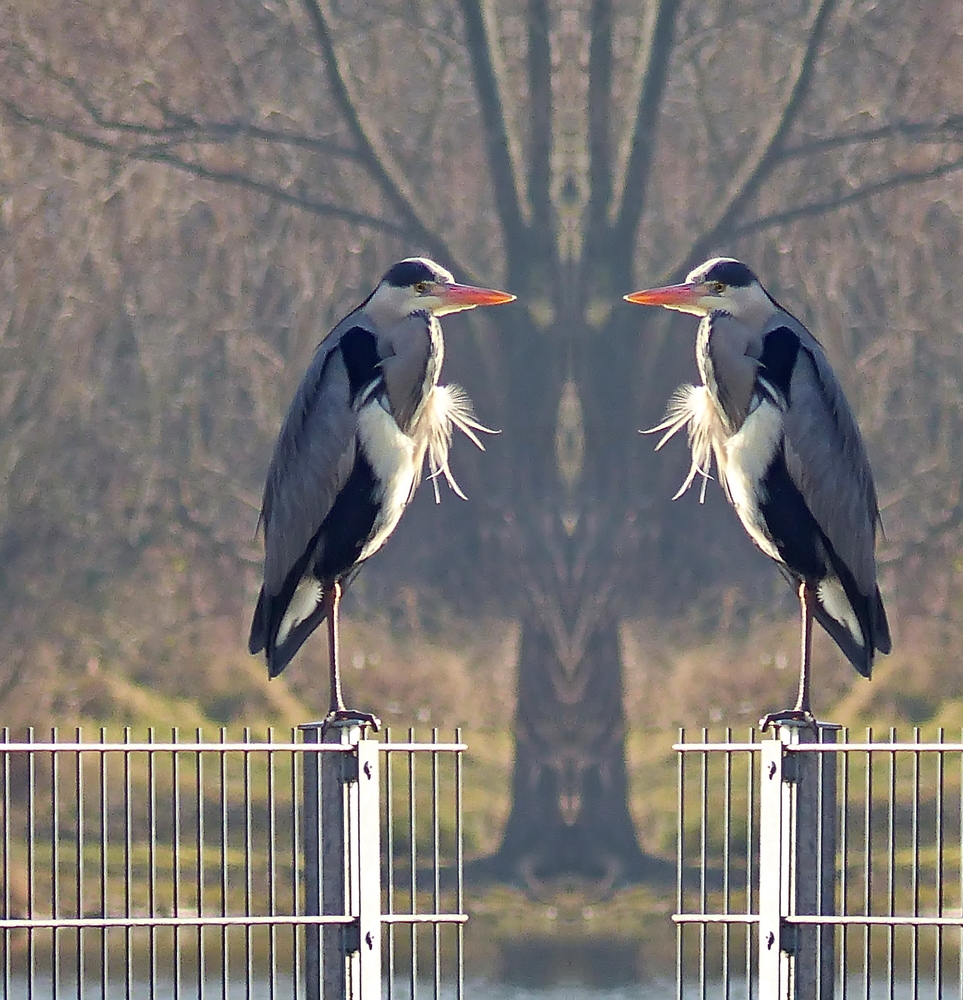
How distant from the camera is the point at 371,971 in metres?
5.79

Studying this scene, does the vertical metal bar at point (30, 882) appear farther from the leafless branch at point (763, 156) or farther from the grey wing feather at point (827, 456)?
the leafless branch at point (763, 156)

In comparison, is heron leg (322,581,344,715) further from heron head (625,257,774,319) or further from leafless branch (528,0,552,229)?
leafless branch (528,0,552,229)

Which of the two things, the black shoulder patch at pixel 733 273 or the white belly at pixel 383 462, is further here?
the black shoulder patch at pixel 733 273

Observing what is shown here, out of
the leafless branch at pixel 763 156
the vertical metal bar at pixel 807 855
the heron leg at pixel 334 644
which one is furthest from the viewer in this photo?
the leafless branch at pixel 763 156

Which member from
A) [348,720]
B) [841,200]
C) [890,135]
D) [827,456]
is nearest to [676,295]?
[827,456]

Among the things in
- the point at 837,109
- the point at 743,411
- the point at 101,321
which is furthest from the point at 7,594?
the point at 743,411

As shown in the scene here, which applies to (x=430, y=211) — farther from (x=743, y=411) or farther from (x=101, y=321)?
(x=743, y=411)

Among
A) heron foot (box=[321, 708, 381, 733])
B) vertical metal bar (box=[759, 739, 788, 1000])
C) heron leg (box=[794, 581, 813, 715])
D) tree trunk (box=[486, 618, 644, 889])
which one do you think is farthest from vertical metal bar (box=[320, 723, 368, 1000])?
tree trunk (box=[486, 618, 644, 889])

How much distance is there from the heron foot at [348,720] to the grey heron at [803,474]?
1.66 meters

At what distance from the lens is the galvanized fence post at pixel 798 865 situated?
18.6 feet

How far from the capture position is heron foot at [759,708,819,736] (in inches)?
235

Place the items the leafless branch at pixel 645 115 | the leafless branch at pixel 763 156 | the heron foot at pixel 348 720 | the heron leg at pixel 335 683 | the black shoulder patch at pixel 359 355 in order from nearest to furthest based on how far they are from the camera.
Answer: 1. the heron foot at pixel 348 720
2. the heron leg at pixel 335 683
3. the black shoulder patch at pixel 359 355
4. the leafless branch at pixel 763 156
5. the leafless branch at pixel 645 115

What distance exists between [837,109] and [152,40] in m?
4.68

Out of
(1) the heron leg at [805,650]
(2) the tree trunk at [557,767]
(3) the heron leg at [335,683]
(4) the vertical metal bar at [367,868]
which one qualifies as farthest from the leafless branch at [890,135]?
(4) the vertical metal bar at [367,868]
